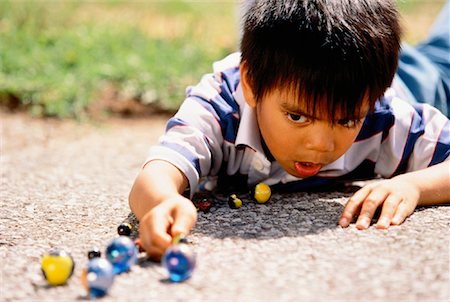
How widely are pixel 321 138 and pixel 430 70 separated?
159cm

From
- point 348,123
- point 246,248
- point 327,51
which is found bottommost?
point 246,248

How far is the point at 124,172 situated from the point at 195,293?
5.61 ft

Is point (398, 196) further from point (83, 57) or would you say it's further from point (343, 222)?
point (83, 57)

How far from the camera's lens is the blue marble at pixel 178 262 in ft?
5.86

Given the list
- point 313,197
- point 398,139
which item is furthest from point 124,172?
point 398,139

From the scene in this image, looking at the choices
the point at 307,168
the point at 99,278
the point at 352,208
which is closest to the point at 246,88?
the point at 307,168

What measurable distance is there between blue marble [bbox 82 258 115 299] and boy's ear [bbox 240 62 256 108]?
918 millimetres

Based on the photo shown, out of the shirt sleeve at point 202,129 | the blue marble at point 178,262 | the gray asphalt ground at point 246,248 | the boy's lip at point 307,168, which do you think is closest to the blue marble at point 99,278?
the gray asphalt ground at point 246,248

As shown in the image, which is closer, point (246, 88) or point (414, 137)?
point (246, 88)

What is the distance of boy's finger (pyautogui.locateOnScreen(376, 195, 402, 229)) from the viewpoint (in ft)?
7.19

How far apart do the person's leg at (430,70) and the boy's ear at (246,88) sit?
1.08 m

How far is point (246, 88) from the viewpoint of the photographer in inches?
98.4

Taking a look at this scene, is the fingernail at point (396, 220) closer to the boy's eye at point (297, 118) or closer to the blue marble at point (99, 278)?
the boy's eye at point (297, 118)

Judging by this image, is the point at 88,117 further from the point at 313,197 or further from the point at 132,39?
the point at 313,197
